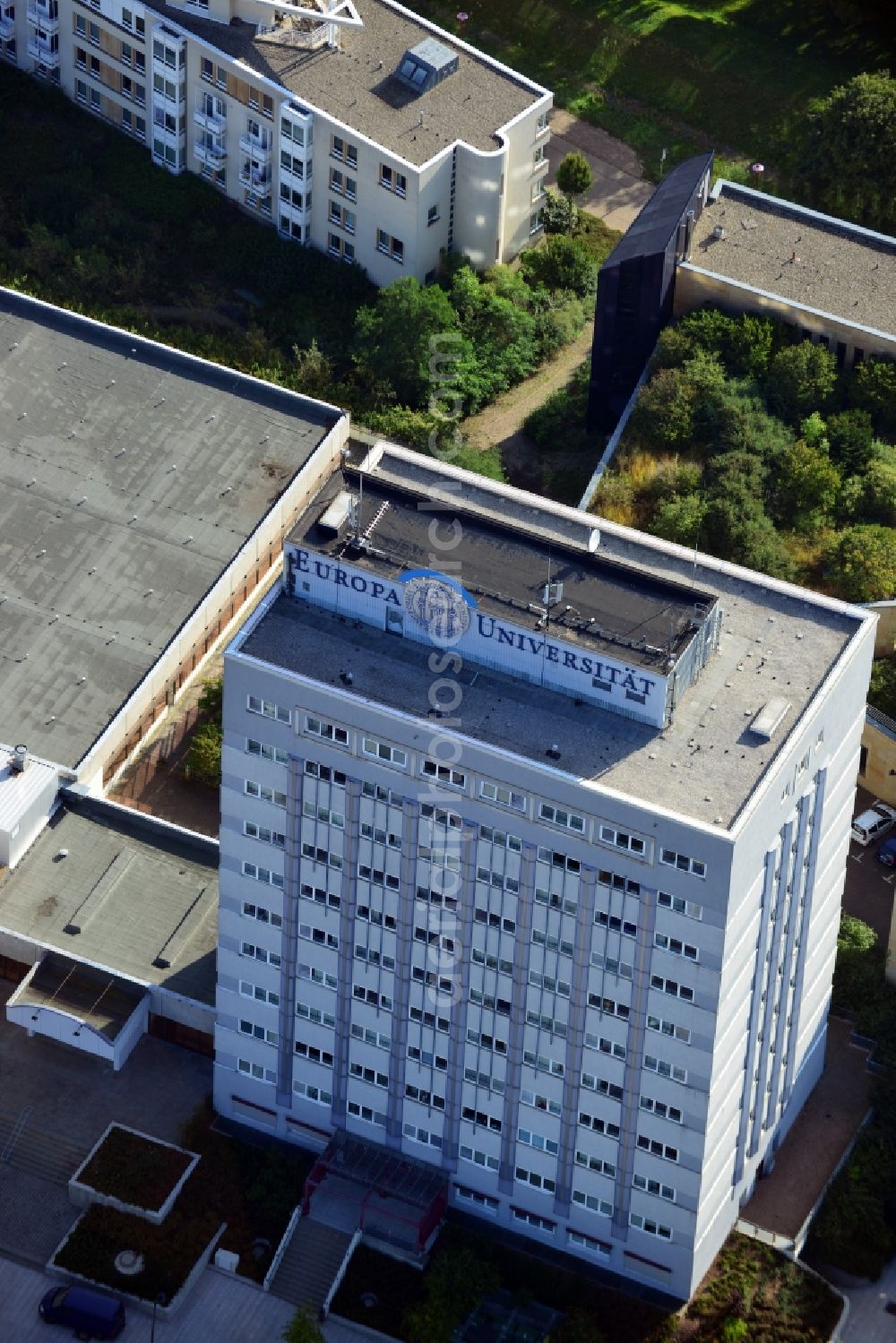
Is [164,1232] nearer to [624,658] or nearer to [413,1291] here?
[413,1291]

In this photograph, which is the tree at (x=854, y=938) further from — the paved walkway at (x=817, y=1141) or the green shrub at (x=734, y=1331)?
the green shrub at (x=734, y=1331)

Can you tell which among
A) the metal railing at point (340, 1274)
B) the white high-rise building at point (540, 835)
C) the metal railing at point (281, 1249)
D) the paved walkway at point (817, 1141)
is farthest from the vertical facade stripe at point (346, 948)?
the paved walkway at point (817, 1141)

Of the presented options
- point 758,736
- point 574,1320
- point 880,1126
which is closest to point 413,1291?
point 574,1320

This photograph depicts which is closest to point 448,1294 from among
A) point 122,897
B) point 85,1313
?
point 85,1313

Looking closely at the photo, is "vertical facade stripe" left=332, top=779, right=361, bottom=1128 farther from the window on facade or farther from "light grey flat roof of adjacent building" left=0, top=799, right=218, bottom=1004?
the window on facade

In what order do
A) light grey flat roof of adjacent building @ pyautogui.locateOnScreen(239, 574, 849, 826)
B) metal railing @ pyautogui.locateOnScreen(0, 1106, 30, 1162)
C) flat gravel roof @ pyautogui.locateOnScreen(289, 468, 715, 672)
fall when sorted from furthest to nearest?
metal railing @ pyautogui.locateOnScreen(0, 1106, 30, 1162)
flat gravel roof @ pyautogui.locateOnScreen(289, 468, 715, 672)
light grey flat roof of adjacent building @ pyautogui.locateOnScreen(239, 574, 849, 826)

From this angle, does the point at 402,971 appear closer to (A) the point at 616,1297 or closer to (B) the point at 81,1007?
(A) the point at 616,1297

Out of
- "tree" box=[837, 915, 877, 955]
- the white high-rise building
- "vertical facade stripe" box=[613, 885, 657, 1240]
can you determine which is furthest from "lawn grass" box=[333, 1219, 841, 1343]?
"tree" box=[837, 915, 877, 955]
